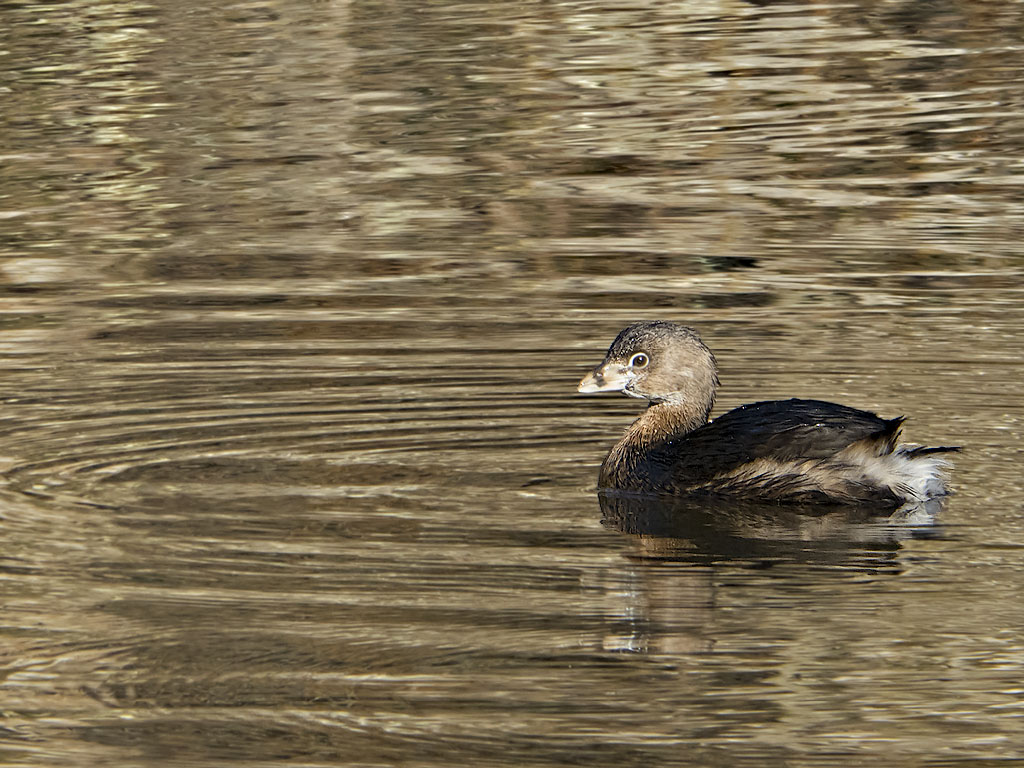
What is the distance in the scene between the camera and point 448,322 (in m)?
11.9

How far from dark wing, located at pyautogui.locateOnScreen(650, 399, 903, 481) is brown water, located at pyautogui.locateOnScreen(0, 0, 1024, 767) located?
250 mm

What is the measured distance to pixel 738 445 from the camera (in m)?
8.70

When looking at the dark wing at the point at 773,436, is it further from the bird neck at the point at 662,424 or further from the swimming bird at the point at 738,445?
the bird neck at the point at 662,424

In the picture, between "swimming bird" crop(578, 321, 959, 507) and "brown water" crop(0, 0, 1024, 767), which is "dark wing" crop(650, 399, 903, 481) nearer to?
"swimming bird" crop(578, 321, 959, 507)

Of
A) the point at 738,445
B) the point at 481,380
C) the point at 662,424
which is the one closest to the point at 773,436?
the point at 738,445

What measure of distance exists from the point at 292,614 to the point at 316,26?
53.3ft

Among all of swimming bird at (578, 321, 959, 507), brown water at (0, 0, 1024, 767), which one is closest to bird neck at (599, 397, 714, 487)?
swimming bird at (578, 321, 959, 507)

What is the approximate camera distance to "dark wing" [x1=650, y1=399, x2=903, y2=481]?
8445mm

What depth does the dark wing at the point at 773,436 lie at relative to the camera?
8445mm

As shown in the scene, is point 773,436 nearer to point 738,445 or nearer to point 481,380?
point 738,445

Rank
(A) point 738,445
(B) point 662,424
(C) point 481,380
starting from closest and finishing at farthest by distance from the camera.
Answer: (A) point 738,445, (B) point 662,424, (C) point 481,380

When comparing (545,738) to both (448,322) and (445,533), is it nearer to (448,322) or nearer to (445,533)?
(445,533)

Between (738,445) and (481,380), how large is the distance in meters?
2.15

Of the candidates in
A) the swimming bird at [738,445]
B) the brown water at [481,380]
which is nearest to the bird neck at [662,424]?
the swimming bird at [738,445]
